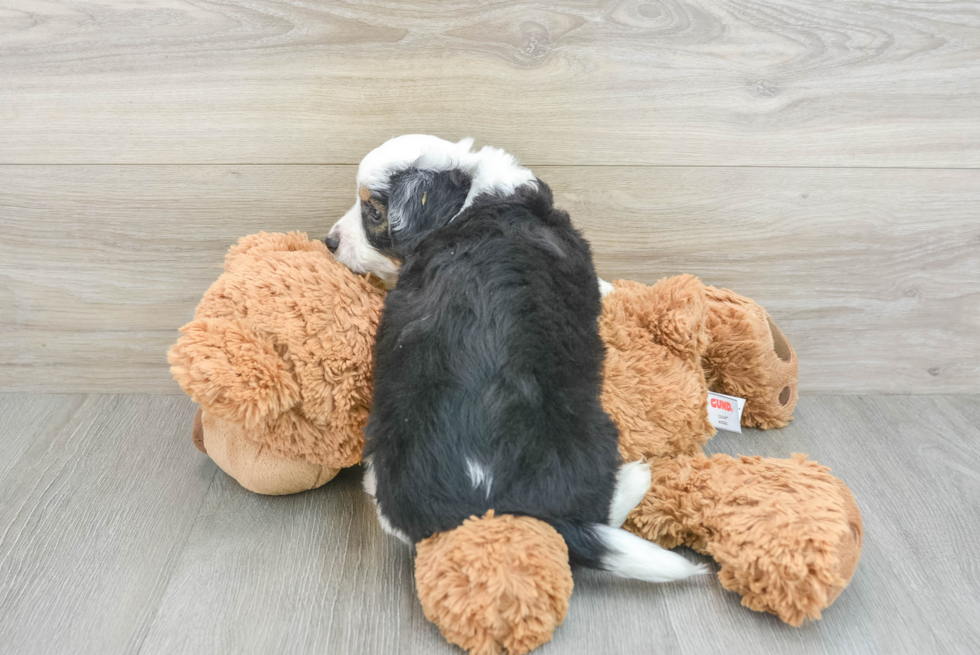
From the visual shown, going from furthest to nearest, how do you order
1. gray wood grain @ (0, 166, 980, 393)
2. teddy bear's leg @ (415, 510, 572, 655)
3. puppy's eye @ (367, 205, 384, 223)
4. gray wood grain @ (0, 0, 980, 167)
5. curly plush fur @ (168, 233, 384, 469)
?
gray wood grain @ (0, 166, 980, 393)
gray wood grain @ (0, 0, 980, 167)
puppy's eye @ (367, 205, 384, 223)
curly plush fur @ (168, 233, 384, 469)
teddy bear's leg @ (415, 510, 572, 655)

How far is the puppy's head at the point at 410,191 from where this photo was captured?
1.07 m

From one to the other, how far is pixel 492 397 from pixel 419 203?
341mm

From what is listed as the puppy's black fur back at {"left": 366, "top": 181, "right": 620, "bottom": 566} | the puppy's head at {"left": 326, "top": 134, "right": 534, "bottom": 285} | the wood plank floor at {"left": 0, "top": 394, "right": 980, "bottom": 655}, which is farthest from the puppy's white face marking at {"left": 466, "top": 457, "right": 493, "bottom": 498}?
the puppy's head at {"left": 326, "top": 134, "right": 534, "bottom": 285}

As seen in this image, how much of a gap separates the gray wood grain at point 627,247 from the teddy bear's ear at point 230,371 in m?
0.46

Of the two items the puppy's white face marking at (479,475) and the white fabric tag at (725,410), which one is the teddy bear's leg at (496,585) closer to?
the puppy's white face marking at (479,475)

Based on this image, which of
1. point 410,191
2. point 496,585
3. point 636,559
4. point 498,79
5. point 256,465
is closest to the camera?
point 496,585

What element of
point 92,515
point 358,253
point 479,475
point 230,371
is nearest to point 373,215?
point 358,253

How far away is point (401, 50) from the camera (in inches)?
50.1

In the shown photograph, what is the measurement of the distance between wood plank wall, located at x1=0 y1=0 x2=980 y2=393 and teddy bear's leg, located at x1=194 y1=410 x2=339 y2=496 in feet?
1.31

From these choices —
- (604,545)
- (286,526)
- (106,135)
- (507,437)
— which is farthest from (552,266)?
(106,135)

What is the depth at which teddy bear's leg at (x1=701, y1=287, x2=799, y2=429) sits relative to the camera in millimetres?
1317

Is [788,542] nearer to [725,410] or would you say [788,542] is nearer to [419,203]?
[725,410]

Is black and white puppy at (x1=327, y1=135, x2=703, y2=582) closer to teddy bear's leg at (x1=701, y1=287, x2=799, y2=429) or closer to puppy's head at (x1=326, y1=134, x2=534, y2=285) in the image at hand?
puppy's head at (x1=326, y1=134, x2=534, y2=285)

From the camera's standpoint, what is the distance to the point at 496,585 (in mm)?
853
